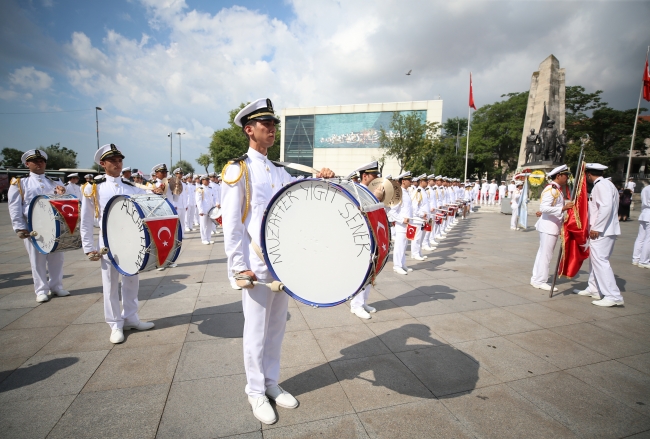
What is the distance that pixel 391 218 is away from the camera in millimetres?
7004

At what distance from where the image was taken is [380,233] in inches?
90.7

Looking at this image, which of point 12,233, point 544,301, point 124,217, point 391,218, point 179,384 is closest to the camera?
point 179,384

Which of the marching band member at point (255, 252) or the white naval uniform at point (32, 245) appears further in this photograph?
the white naval uniform at point (32, 245)

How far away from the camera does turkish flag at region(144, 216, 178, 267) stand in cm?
339

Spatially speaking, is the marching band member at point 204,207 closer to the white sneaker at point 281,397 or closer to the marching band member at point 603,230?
the white sneaker at point 281,397

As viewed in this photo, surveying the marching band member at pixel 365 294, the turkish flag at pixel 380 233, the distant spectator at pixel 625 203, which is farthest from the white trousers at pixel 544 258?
the distant spectator at pixel 625 203

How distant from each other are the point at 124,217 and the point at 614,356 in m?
5.63

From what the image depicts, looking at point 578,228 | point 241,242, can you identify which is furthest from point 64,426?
point 578,228

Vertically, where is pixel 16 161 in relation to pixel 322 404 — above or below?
above

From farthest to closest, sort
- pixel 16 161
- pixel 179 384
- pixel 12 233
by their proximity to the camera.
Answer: pixel 16 161
pixel 12 233
pixel 179 384

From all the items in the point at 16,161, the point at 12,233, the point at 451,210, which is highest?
the point at 16,161

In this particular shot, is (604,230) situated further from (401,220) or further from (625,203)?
(625,203)

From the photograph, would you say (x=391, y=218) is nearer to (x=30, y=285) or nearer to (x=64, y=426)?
(x=64, y=426)

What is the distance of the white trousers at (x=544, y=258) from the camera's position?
5961 millimetres
